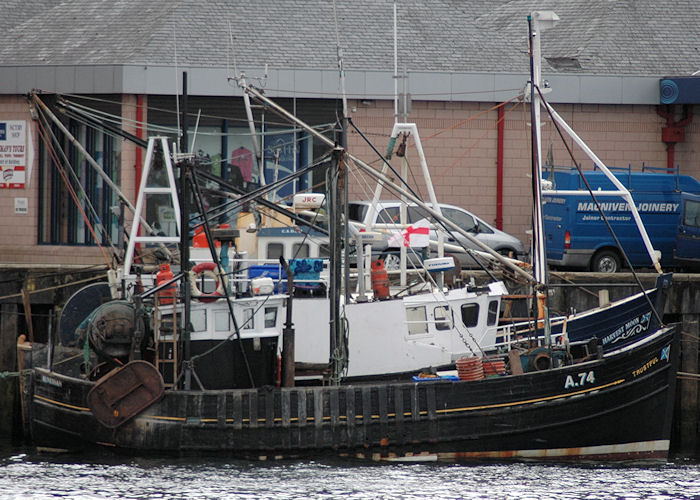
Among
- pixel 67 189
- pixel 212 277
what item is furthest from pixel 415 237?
pixel 67 189

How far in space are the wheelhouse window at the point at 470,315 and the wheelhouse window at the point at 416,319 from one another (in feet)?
2.30

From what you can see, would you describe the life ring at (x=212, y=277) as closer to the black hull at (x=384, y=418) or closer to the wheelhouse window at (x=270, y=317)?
the wheelhouse window at (x=270, y=317)

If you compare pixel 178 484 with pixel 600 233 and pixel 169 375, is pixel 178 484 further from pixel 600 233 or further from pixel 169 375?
pixel 600 233

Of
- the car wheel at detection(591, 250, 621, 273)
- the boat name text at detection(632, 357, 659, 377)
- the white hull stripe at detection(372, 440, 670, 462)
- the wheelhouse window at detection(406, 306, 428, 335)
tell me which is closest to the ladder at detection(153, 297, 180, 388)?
the white hull stripe at detection(372, 440, 670, 462)

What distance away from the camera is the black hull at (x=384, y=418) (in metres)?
21.7

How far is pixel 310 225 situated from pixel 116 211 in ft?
16.5

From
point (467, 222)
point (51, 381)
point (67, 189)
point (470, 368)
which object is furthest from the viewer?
point (67, 189)

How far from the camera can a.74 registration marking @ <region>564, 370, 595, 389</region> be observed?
22.4 meters

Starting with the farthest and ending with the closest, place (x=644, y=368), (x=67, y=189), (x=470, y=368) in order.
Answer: (x=67, y=189) < (x=644, y=368) < (x=470, y=368)

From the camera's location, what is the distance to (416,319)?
2325 cm

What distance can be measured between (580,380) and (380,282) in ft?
12.8

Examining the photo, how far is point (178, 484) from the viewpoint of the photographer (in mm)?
19766

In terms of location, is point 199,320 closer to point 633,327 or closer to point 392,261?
point 392,261

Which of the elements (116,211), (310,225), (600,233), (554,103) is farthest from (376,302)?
(554,103)
